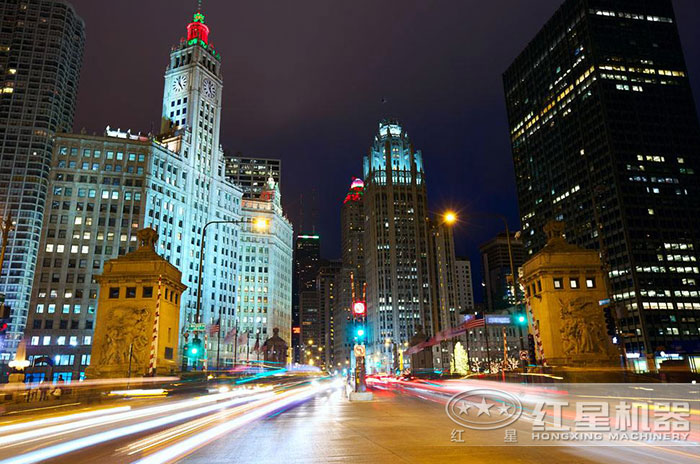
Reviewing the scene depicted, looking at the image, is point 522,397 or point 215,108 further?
point 215,108

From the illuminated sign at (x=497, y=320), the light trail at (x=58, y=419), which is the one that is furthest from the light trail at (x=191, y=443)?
the illuminated sign at (x=497, y=320)

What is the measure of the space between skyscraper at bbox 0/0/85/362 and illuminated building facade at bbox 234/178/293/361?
5808cm

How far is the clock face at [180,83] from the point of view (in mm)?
117938

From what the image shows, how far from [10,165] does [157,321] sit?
129m

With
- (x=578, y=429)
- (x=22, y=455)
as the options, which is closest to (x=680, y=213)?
(x=578, y=429)

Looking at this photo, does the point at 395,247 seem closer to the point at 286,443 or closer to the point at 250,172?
the point at 250,172

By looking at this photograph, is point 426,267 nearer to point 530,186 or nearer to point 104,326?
point 530,186

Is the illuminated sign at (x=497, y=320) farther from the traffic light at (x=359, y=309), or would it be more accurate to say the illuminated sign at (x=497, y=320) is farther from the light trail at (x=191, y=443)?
the light trail at (x=191, y=443)

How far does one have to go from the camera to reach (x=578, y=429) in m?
12.1

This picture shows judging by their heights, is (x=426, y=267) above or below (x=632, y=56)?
below

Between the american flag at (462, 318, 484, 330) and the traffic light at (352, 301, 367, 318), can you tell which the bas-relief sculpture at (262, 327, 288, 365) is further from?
the traffic light at (352, 301, 367, 318)

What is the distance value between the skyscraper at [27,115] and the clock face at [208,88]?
151 feet

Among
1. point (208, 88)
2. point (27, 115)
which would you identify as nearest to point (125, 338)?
point (208, 88)

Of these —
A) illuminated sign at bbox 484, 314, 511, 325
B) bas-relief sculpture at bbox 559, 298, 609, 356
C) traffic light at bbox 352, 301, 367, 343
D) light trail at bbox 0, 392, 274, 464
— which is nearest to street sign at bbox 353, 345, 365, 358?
traffic light at bbox 352, 301, 367, 343
